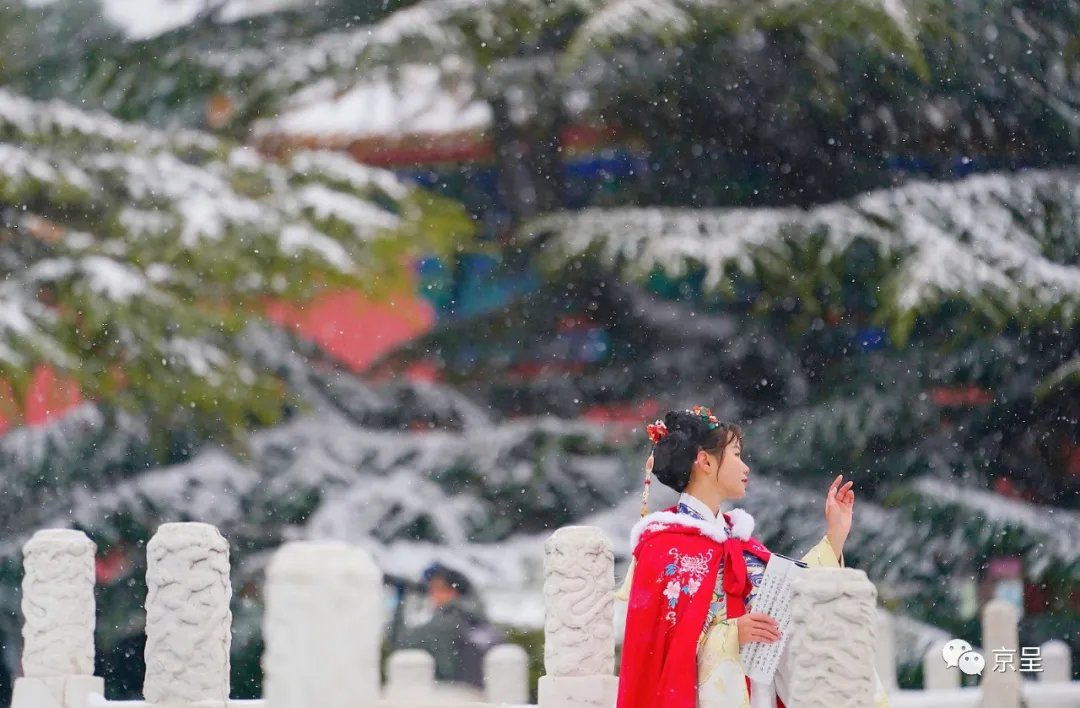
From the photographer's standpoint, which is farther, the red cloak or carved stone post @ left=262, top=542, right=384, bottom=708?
the red cloak

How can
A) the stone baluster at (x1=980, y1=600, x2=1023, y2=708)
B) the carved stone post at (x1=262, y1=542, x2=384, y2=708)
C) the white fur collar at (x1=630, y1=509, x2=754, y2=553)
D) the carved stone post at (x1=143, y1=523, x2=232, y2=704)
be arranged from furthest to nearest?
the stone baluster at (x1=980, y1=600, x2=1023, y2=708) < the carved stone post at (x1=143, y1=523, x2=232, y2=704) < the white fur collar at (x1=630, y1=509, x2=754, y2=553) < the carved stone post at (x1=262, y1=542, x2=384, y2=708)

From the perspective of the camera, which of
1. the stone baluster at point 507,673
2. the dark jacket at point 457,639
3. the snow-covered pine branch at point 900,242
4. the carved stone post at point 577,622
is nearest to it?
the carved stone post at point 577,622

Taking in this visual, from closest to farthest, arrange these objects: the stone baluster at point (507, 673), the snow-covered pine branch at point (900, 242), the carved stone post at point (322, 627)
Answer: the carved stone post at point (322, 627) < the stone baluster at point (507, 673) < the snow-covered pine branch at point (900, 242)

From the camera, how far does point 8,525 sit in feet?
28.6

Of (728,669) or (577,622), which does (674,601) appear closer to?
(728,669)

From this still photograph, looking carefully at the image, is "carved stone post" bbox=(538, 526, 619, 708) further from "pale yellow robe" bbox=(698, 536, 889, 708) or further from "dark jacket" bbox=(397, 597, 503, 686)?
"dark jacket" bbox=(397, 597, 503, 686)

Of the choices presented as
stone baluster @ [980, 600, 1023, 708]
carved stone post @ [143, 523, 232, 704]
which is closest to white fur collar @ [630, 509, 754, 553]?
carved stone post @ [143, 523, 232, 704]

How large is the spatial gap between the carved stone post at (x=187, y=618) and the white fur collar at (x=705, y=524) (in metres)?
0.93

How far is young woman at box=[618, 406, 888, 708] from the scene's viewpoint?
3.30m

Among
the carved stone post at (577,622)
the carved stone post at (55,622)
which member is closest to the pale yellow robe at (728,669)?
the carved stone post at (577,622)

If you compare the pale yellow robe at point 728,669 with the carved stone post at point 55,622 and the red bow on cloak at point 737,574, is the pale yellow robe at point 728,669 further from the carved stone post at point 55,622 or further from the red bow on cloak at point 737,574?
the carved stone post at point 55,622

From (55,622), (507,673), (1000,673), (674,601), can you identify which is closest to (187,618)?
(55,622)

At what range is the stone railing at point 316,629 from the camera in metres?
1.95

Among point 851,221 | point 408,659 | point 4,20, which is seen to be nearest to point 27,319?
point 4,20
